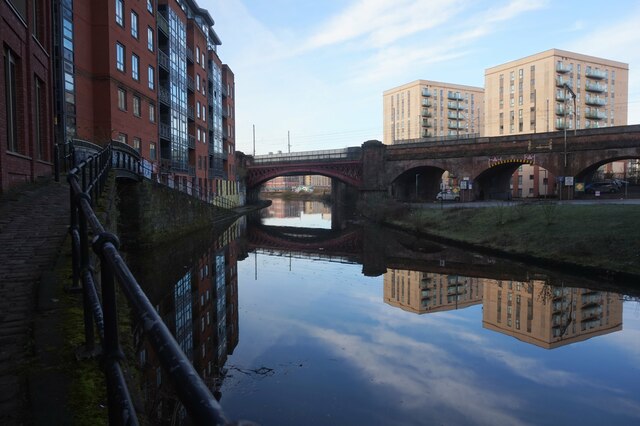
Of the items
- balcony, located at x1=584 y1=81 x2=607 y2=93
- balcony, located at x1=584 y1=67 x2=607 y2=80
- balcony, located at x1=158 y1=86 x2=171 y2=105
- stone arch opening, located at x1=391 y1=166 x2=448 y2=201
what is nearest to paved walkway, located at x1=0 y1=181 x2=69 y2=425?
balcony, located at x1=158 y1=86 x2=171 y2=105

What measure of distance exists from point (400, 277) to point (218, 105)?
150 ft

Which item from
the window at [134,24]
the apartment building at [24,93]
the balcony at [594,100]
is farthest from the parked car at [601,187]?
the apartment building at [24,93]

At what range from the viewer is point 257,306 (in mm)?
12719

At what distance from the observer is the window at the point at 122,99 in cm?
2942

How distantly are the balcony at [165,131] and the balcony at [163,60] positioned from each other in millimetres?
4667

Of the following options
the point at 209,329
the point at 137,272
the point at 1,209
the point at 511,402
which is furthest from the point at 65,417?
the point at 137,272

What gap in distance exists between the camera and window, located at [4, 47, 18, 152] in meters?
12.5

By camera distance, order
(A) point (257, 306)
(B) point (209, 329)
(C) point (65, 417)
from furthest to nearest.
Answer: (A) point (257, 306) < (B) point (209, 329) < (C) point (65, 417)

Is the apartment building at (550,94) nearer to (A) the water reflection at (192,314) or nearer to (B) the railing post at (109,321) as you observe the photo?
(A) the water reflection at (192,314)

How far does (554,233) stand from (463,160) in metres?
28.4

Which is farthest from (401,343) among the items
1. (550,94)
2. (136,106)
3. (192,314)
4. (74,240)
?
(550,94)

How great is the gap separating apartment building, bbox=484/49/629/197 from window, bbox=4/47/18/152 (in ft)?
246

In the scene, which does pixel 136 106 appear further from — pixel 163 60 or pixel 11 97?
pixel 11 97

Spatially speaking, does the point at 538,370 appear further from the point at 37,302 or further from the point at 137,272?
the point at 137,272
